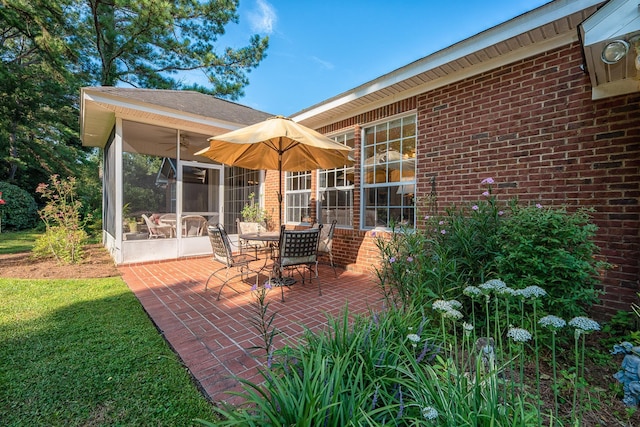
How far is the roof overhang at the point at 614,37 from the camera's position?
2.14 metres

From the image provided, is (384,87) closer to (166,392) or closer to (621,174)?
(621,174)

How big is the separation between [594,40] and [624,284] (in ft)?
7.88

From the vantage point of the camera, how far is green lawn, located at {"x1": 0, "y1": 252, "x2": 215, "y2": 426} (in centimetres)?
180

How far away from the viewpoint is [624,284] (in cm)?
286

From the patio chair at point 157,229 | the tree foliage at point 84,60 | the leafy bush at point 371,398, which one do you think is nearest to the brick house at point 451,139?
the patio chair at point 157,229

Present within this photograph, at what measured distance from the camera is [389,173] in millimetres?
5324

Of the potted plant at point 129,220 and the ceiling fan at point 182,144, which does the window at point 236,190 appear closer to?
the ceiling fan at point 182,144

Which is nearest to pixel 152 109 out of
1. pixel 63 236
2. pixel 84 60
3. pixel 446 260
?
pixel 63 236

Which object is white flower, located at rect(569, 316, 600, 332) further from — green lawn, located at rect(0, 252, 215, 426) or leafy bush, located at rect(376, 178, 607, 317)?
green lawn, located at rect(0, 252, 215, 426)

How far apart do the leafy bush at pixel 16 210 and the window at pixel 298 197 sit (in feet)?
41.9

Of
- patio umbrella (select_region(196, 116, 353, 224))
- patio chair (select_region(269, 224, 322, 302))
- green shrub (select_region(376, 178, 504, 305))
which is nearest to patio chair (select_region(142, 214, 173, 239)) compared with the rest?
patio umbrella (select_region(196, 116, 353, 224))

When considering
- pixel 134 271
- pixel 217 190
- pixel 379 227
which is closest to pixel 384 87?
pixel 379 227

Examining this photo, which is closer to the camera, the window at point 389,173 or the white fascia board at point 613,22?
the white fascia board at point 613,22

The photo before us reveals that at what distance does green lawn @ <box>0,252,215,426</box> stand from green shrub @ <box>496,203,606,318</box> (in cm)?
270
